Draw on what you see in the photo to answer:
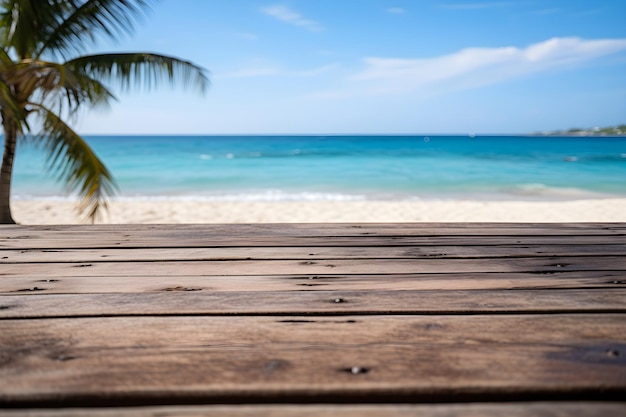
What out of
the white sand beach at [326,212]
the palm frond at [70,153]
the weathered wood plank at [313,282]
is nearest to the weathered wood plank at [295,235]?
the weathered wood plank at [313,282]

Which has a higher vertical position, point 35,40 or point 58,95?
point 35,40

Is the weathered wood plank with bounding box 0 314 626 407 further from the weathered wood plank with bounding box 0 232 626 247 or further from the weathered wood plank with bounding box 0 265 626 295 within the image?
the weathered wood plank with bounding box 0 232 626 247

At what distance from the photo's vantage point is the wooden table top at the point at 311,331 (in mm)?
707

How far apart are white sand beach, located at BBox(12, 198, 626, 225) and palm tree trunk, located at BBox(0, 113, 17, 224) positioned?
2552 millimetres

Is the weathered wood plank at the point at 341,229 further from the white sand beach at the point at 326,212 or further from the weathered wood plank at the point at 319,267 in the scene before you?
the white sand beach at the point at 326,212

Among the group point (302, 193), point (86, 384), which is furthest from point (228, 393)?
point (302, 193)

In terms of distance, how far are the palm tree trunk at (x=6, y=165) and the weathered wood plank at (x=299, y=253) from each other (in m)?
3.36

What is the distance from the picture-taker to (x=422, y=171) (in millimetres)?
18297

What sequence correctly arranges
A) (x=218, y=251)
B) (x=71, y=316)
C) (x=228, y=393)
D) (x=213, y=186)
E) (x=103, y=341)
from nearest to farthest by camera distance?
(x=228, y=393) < (x=103, y=341) < (x=71, y=316) < (x=218, y=251) < (x=213, y=186)

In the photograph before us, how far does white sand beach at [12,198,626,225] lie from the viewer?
7242 millimetres

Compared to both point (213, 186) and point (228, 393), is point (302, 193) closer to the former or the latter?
point (213, 186)

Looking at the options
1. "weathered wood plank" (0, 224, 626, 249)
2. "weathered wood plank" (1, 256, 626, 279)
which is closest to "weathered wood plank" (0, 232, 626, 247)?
"weathered wood plank" (0, 224, 626, 249)

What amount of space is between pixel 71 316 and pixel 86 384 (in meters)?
0.35

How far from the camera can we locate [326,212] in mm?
8016
